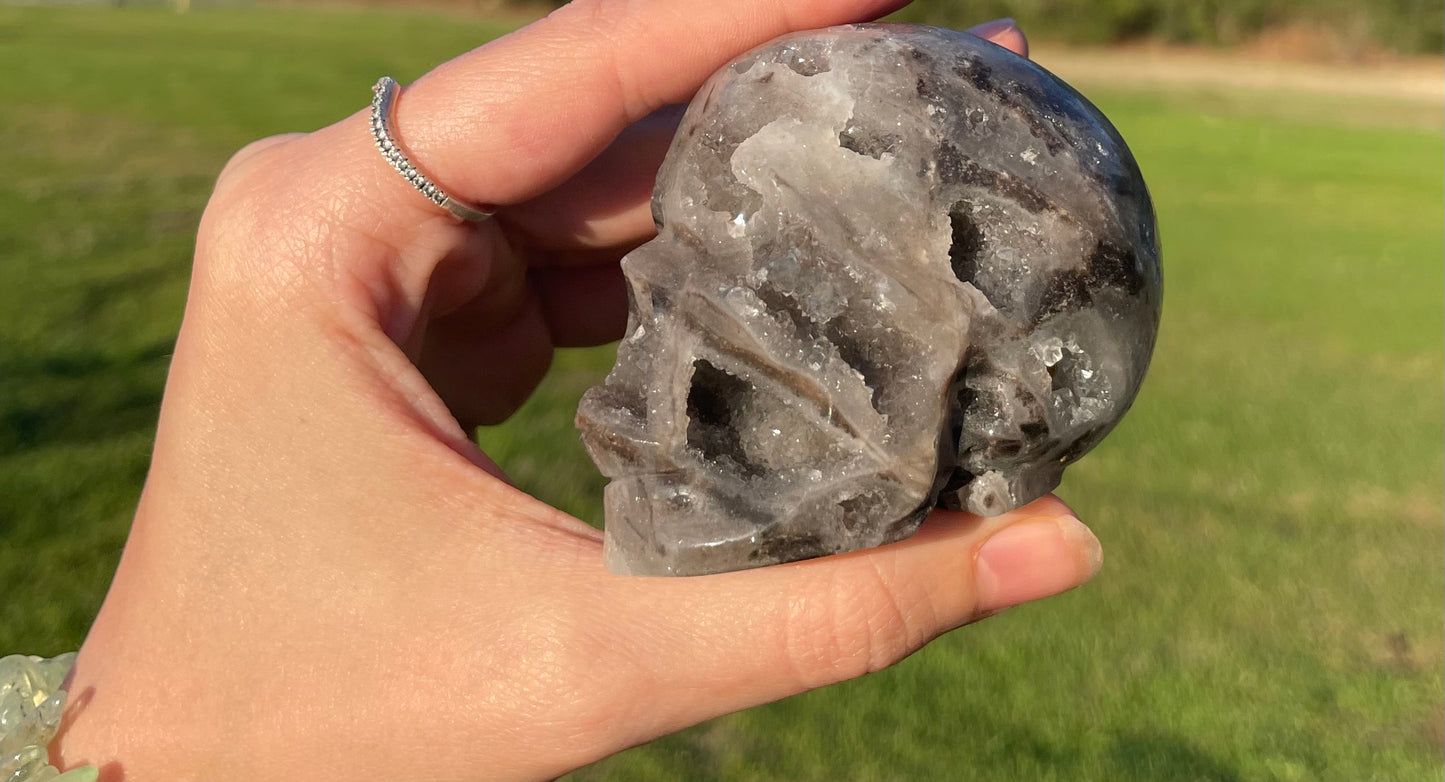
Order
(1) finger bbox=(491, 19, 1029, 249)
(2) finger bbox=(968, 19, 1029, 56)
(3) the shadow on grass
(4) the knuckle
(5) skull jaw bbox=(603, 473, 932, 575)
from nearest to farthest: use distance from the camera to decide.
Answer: (5) skull jaw bbox=(603, 473, 932, 575) < (4) the knuckle < (2) finger bbox=(968, 19, 1029, 56) < (1) finger bbox=(491, 19, 1029, 249) < (3) the shadow on grass

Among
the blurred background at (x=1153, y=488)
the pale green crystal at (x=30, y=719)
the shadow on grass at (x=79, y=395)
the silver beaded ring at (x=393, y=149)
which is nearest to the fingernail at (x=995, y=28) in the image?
the silver beaded ring at (x=393, y=149)

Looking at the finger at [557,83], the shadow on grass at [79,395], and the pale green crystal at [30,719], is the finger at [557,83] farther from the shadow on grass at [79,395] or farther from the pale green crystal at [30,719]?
the shadow on grass at [79,395]

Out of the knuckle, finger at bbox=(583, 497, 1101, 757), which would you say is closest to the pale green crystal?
the knuckle

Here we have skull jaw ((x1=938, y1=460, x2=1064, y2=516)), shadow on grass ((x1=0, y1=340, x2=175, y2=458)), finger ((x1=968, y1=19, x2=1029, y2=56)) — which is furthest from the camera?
shadow on grass ((x1=0, y1=340, x2=175, y2=458))

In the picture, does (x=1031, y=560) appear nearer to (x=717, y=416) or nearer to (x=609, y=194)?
(x=717, y=416)

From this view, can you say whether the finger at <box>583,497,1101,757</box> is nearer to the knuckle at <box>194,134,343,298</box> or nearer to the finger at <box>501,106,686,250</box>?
the knuckle at <box>194,134,343,298</box>
